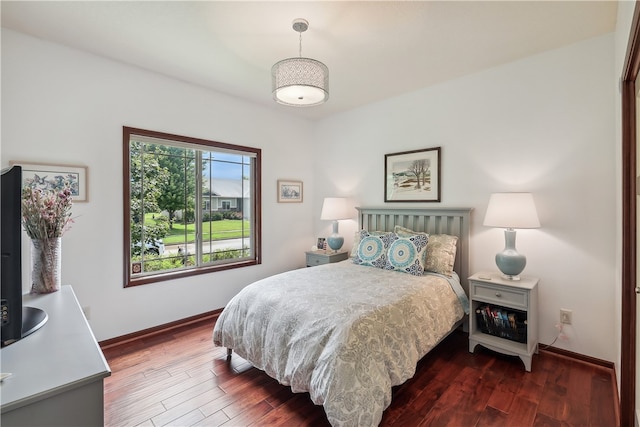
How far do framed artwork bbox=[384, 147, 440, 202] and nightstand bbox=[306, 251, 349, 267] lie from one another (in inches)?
36.6

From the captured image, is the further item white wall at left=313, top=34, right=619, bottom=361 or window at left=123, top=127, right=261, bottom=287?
window at left=123, top=127, right=261, bottom=287

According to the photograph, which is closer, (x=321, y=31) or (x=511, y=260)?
(x=321, y=31)

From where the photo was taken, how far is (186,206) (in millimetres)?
3268

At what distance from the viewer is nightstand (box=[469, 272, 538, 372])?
7.53 ft

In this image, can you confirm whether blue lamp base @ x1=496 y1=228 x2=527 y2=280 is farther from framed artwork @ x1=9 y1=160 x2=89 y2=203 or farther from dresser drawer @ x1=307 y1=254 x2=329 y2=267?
framed artwork @ x1=9 y1=160 x2=89 y2=203

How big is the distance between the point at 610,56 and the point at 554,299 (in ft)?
6.40

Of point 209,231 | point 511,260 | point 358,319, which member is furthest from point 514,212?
point 209,231

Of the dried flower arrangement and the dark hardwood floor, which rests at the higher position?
the dried flower arrangement

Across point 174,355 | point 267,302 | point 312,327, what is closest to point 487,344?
point 312,327

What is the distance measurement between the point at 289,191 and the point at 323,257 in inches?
41.9

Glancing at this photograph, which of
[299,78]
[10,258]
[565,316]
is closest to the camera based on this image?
[10,258]

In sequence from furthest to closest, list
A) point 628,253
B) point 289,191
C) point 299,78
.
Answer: point 289,191 < point 299,78 < point 628,253

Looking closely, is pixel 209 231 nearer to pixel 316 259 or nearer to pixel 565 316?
pixel 316 259

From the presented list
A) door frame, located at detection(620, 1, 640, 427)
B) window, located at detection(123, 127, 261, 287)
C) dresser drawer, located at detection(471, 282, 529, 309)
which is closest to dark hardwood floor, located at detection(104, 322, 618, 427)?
door frame, located at detection(620, 1, 640, 427)
